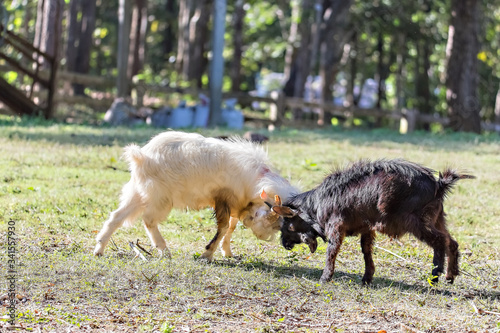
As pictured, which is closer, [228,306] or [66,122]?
[228,306]

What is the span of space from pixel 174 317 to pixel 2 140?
8700 mm

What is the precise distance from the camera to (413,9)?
2830 cm

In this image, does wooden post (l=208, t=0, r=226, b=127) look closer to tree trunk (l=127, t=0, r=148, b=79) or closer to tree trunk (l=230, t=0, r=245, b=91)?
tree trunk (l=127, t=0, r=148, b=79)

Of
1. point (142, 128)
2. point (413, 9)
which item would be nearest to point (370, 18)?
point (413, 9)

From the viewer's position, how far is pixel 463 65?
21750 mm

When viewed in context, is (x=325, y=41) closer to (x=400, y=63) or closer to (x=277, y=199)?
(x=400, y=63)

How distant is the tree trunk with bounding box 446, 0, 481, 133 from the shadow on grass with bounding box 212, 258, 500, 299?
16.5m

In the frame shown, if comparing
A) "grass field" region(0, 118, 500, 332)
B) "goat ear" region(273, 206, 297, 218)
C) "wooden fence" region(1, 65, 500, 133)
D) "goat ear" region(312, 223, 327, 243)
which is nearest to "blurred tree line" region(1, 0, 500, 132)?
"wooden fence" region(1, 65, 500, 133)

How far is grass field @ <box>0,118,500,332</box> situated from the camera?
5.05 m

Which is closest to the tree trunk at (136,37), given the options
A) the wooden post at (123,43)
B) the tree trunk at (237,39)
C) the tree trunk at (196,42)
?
the tree trunk at (196,42)

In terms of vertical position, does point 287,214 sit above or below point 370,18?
below

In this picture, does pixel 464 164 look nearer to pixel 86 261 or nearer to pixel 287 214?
pixel 287 214

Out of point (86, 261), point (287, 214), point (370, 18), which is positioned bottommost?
point (86, 261)

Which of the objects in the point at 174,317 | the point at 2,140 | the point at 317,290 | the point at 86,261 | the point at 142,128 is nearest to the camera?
the point at 174,317
